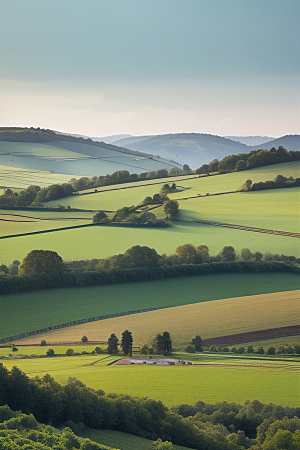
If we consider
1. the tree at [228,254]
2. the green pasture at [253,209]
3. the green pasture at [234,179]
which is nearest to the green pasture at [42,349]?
the tree at [228,254]

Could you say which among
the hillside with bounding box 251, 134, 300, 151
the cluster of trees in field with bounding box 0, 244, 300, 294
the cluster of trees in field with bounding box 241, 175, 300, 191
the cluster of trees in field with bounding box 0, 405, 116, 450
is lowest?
the cluster of trees in field with bounding box 0, 405, 116, 450

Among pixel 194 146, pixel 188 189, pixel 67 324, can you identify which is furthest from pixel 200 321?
pixel 194 146

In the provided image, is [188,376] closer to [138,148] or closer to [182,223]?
[182,223]

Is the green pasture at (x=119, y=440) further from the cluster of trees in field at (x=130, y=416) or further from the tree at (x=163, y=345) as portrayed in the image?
the tree at (x=163, y=345)

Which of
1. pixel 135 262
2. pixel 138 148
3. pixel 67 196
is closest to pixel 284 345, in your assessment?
pixel 135 262

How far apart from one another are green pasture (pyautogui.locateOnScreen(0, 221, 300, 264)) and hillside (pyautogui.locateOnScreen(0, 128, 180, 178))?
22.8 meters

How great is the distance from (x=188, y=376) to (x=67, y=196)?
18.5 m

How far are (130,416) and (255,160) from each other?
22949mm

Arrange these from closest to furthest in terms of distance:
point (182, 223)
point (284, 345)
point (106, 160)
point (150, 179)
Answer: point (284, 345)
point (182, 223)
point (150, 179)
point (106, 160)

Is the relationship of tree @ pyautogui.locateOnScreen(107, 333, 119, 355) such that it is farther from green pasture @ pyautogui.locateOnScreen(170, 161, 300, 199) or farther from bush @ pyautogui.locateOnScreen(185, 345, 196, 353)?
green pasture @ pyautogui.locateOnScreen(170, 161, 300, 199)

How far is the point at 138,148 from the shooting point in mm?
82250

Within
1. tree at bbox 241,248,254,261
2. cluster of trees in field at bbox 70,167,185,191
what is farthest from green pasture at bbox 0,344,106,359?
cluster of trees in field at bbox 70,167,185,191

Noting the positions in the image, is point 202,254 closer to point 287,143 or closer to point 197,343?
point 197,343

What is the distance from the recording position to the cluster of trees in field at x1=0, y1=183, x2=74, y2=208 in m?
32.9
